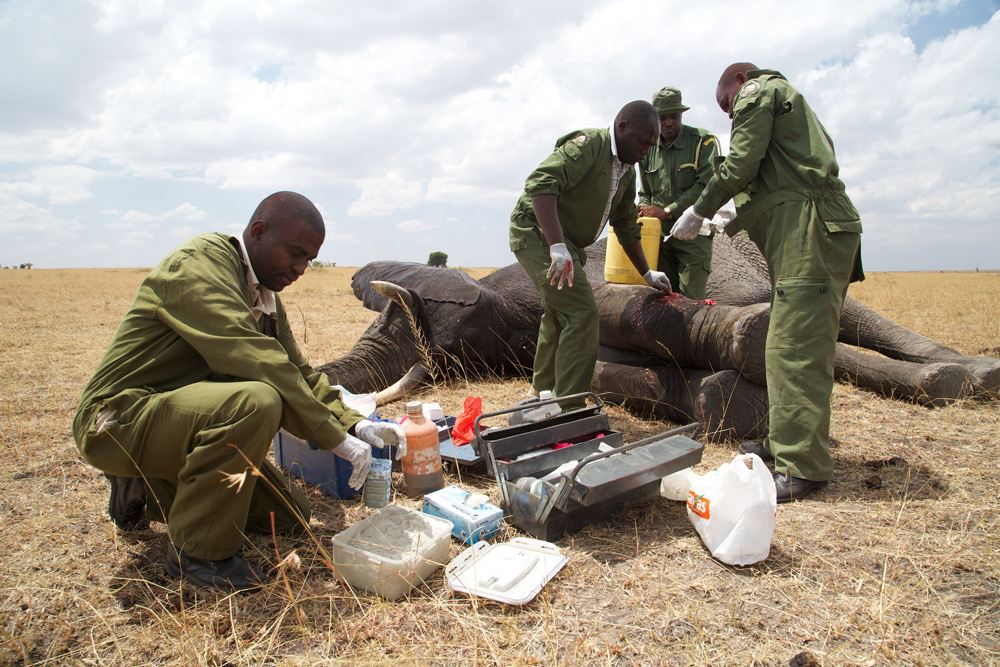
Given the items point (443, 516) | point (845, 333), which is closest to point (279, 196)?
point (443, 516)

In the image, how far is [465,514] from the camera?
2.59m

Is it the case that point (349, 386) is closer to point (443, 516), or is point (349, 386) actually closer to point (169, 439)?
point (443, 516)

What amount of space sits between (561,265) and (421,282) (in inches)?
93.9

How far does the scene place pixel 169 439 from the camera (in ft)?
7.04

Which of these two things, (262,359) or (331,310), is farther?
(331,310)

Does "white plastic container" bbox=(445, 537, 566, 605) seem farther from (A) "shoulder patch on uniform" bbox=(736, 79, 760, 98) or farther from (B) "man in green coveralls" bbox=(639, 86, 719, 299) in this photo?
(B) "man in green coveralls" bbox=(639, 86, 719, 299)

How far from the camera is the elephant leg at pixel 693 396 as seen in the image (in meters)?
3.66

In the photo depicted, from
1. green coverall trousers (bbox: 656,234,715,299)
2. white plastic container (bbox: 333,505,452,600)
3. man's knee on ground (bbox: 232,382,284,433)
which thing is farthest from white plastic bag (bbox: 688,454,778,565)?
green coverall trousers (bbox: 656,234,715,299)

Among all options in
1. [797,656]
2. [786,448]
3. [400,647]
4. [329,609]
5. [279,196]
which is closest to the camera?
[797,656]

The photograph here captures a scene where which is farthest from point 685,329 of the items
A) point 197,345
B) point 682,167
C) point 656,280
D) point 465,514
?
point 197,345

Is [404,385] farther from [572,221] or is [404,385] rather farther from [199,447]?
[199,447]

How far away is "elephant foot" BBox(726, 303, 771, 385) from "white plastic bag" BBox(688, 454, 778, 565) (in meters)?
1.13

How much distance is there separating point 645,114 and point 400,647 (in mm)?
3132

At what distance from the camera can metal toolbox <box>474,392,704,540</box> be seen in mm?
2455
